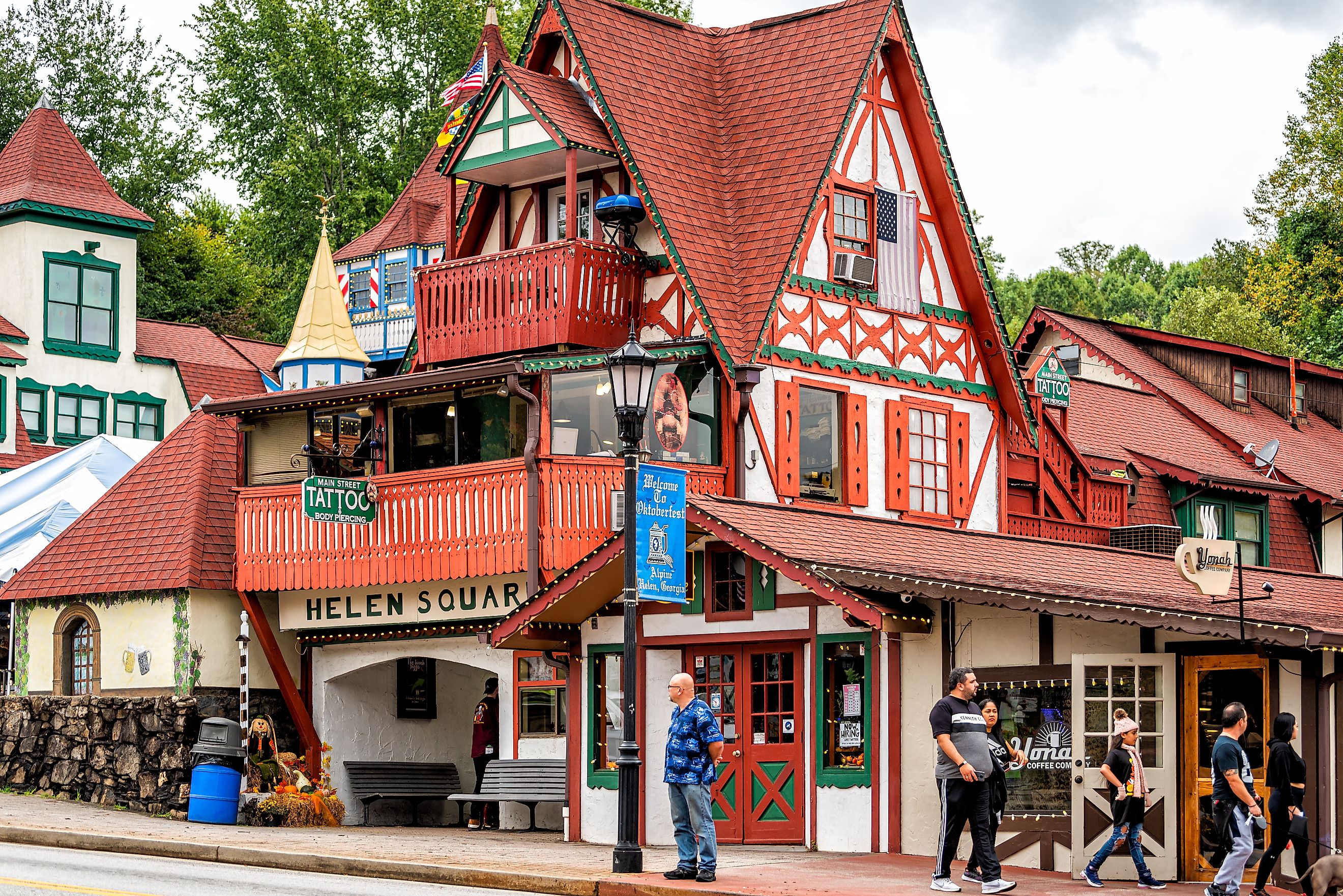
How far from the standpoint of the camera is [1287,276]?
2256 inches

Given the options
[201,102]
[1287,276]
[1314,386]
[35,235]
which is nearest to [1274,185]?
[1287,276]

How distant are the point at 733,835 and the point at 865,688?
8.24ft

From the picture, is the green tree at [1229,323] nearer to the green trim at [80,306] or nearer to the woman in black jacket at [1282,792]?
the green trim at [80,306]

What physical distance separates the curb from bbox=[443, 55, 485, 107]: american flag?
1528cm

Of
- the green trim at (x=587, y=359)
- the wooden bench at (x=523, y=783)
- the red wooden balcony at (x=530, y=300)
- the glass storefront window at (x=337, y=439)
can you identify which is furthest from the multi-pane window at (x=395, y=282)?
the wooden bench at (x=523, y=783)

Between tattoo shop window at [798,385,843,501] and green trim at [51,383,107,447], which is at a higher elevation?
green trim at [51,383,107,447]

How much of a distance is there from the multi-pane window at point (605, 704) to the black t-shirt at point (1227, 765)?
338 inches

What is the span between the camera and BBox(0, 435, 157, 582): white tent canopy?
108 feet

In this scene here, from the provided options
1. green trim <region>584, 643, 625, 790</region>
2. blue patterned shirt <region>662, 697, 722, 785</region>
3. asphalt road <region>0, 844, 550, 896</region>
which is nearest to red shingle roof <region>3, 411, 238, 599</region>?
green trim <region>584, 643, 625, 790</region>

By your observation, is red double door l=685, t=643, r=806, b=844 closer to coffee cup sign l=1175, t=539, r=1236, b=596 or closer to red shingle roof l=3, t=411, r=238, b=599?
coffee cup sign l=1175, t=539, r=1236, b=596

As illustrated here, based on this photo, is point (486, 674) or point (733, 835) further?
point (486, 674)

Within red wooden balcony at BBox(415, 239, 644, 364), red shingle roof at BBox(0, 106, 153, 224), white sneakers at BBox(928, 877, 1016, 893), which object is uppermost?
red shingle roof at BBox(0, 106, 153, 224)

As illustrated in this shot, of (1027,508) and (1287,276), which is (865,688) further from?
(1287,276)

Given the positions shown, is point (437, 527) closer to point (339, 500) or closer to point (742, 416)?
point (339, 500)
